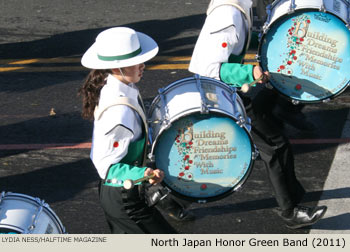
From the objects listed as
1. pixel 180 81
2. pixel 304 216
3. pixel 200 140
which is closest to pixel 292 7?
pixel 180 81

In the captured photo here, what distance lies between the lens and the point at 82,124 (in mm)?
8234

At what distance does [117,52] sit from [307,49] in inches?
74.1

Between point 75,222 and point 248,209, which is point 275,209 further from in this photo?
point 75,222

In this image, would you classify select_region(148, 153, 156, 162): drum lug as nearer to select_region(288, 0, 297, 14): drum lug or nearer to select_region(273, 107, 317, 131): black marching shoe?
select_region(288, 0, 297, 14): drum lug

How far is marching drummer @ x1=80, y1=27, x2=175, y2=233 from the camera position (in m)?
4.92

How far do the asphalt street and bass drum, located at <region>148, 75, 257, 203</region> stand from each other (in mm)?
1095

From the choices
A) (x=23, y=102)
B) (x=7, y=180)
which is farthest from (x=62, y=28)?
(x=7, y=180)

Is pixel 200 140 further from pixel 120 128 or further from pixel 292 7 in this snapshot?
pixel 292 7

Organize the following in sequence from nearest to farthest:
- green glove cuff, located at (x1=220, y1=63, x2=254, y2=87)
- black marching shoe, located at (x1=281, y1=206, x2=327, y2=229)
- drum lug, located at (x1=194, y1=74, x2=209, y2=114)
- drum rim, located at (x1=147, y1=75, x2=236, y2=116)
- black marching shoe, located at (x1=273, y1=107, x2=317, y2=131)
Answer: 1. drum lug, located at (x1=194, y1=74, x2=209, y2=114)
2. drum rim, located at (x1=147, y1=75, x2=236, y2=116)
3. green glove cuff, located at (x1=220, y1=63, x2=254, y2=87)
4. black marching shoe, located at (x1=281, y1=206, x2=327, y2=229)
5. black marching shoe, located at (x1=273, y1=107, x2=317, y2=131)

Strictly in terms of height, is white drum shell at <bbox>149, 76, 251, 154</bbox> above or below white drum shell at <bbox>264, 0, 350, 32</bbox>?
below

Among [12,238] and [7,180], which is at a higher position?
[12,238]

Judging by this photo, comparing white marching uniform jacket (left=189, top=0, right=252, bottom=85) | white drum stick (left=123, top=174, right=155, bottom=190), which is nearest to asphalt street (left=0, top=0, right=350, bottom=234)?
white marching uniform jacket (left=189, top=0, right=252, bottom=85)

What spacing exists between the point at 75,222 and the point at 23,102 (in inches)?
106

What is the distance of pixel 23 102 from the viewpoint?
8820 millimetres
